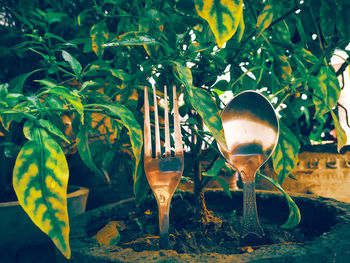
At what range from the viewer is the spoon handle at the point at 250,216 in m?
0.41

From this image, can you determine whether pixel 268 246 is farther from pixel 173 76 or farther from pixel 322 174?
pixel 322 174

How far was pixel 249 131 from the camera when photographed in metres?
0.48

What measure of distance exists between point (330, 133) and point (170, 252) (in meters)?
1.14

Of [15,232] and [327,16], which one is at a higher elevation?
[327,16]

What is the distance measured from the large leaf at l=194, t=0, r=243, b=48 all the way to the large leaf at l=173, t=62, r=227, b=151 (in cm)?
6

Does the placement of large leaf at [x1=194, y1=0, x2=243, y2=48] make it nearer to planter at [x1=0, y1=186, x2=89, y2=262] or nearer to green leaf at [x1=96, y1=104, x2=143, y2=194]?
green leaf at [x1=96, y1=104, x2=143, y2=194]

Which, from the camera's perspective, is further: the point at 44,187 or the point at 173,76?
the point at 173,76

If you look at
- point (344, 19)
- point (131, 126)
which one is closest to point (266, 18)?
point (344, 19)

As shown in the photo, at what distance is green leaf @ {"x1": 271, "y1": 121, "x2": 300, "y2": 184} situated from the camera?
46 centimetres

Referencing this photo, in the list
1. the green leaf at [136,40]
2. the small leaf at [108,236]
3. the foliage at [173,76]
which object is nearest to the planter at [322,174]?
the foliage at [173,76]

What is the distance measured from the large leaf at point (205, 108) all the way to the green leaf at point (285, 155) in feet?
0.61

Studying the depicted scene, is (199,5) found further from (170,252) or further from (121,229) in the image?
(121,229)

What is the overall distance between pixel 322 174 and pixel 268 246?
62 cm

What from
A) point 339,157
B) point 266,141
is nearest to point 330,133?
point 339,157
